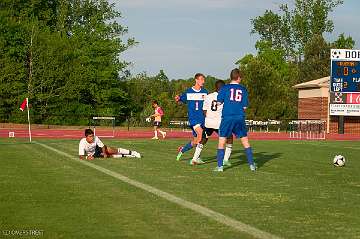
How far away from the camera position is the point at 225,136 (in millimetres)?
14109

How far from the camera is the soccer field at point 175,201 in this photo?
6977mm

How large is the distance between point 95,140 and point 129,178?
5.22 m

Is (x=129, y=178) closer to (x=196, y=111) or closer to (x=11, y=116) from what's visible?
(x=196, y=111)

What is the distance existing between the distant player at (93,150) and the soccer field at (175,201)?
1661mm

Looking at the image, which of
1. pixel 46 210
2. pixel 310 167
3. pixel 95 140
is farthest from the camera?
pixel 95 140

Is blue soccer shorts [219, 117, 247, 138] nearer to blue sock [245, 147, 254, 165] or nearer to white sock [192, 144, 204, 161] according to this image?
blue sock [245, 147, 254, 165]

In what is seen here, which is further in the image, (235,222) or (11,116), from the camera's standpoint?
(11,116)

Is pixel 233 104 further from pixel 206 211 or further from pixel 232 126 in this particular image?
pixel 206 211

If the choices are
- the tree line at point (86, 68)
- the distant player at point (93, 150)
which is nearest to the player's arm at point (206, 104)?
the distant player at point (93, 150)

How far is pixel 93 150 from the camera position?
1727cm

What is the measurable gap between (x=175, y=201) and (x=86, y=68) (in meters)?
59.0

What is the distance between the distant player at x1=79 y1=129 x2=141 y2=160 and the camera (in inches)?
670

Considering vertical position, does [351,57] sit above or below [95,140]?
above

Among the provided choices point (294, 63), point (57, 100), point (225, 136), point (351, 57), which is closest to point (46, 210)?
point (225, 136)
